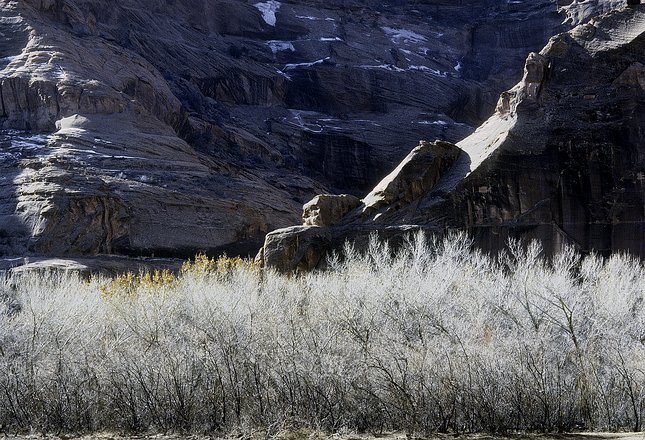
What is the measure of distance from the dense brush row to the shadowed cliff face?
3326 centimetres

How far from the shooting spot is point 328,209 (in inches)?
1442

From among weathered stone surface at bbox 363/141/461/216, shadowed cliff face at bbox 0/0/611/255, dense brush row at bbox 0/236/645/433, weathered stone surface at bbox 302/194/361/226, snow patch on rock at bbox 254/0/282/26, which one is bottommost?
dense brush row at bbox 0/236/645/433

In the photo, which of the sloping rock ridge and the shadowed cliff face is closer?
the sloping rock ridge

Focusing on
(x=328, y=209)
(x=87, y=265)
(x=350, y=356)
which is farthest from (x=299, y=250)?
(x=87, y=265)

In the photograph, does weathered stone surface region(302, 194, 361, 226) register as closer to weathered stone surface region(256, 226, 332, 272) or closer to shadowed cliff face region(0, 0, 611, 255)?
weathered stone surface region(256, 226, 332, 272)

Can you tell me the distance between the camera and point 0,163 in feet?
219

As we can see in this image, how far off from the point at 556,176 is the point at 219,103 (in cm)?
6852

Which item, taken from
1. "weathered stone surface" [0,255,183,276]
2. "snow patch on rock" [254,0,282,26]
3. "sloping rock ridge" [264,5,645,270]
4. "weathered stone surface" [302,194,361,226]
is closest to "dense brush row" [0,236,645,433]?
"sloping rock ridge" [264,5,645,270]

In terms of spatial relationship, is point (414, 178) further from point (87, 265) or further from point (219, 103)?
point (219, 103)

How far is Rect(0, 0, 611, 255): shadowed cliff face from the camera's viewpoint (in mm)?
64250

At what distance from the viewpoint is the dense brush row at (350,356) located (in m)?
23.6

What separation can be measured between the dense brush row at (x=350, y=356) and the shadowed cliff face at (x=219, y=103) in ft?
109

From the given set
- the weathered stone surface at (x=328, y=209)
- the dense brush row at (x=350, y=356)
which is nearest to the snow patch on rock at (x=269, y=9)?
the weathered stone surface at (x=328, y=209)

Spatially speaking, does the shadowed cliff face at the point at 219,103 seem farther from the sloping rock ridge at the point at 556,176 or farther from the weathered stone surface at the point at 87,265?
the sloping rock ridge at the point at 556,176
